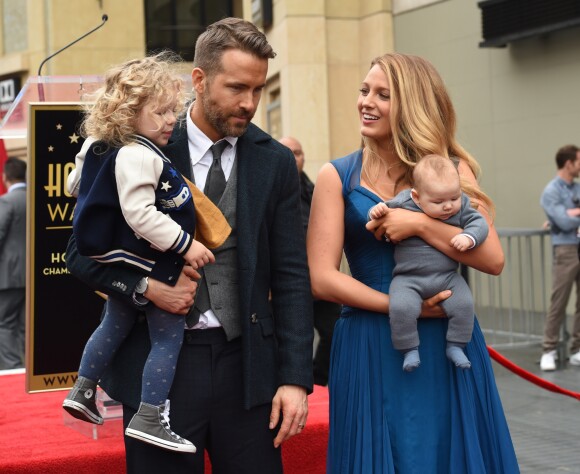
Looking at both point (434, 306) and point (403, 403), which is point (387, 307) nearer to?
point (434, 306)

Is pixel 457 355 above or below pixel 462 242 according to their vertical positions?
below

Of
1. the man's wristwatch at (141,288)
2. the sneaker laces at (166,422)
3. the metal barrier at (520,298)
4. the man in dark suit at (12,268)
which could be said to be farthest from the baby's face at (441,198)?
the metal barrier at (520,298)

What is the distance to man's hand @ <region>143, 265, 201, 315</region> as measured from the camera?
323cm

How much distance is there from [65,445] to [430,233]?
2.01 m

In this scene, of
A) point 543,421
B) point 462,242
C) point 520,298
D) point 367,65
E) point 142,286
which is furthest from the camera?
point 367,65

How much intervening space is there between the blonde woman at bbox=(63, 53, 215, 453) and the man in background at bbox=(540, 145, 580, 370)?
7.67 metres

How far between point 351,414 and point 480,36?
1229 centimetres

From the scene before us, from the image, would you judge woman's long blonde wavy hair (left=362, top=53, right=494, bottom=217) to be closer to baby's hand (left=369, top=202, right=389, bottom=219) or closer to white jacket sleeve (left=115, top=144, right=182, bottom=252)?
baby's hand (left=369, top=202, right=389, bottom=219)

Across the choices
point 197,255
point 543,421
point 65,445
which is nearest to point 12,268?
point 543,421

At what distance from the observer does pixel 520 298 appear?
11906 millimetres

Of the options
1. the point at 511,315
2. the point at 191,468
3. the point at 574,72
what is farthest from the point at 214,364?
the point at 574,72

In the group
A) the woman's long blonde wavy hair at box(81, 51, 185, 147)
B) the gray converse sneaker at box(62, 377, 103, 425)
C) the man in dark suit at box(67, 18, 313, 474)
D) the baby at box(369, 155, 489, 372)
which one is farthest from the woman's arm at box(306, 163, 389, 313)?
the gray converse sneaker at box(62, 377, 103, 425)

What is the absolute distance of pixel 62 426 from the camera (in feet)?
16.9

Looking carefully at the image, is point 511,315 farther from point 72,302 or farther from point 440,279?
point 440,279
